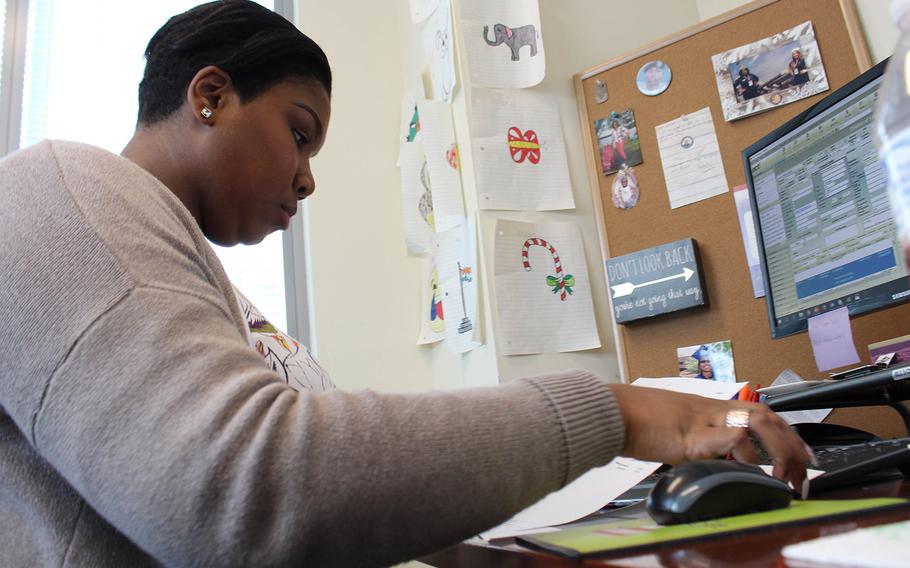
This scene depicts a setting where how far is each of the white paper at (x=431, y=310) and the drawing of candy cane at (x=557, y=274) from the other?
12.1 inches

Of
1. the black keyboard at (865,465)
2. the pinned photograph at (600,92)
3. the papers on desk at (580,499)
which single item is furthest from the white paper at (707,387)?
the pinned photograph at (600,92)

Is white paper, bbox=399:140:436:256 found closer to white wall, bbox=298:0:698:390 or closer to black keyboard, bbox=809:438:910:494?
white wall, bbox=298:0:698:390

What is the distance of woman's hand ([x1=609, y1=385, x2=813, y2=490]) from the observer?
1.89 ft

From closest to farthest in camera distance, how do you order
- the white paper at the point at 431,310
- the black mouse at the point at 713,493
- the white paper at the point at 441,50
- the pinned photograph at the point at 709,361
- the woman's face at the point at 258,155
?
the black mouse at the point at 713,493
the woman's face at the point at 258,155
the pinned photograph at the point at 709,361
the white paper at the point at 441,50
the white paper at the point at 431,310

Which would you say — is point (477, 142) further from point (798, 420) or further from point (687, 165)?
point (798, 420)

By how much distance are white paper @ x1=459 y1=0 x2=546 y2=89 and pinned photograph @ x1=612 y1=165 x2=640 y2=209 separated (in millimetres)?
338

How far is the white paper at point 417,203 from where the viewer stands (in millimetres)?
2105

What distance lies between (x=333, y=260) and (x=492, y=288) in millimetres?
546

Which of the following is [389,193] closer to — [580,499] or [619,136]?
[619,136]

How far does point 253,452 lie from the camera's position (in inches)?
17.3

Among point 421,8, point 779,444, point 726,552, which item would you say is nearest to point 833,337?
point 779,444

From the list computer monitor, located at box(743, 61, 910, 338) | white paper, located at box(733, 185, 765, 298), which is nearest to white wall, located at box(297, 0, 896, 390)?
white paper, located at box(733, 185, 765, 298)

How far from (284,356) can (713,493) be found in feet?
1.99

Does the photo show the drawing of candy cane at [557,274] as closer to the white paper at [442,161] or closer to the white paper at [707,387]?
the white paper at [442,161]
